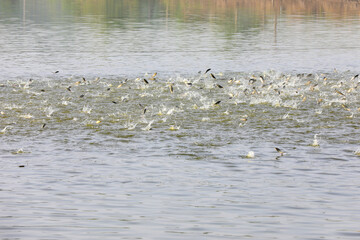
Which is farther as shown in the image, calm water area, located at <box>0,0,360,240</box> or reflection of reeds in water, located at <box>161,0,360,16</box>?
reflection of reeds in water, located at <box>161,0,360,16</box>

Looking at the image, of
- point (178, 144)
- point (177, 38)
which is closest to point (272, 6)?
point (177, 38)

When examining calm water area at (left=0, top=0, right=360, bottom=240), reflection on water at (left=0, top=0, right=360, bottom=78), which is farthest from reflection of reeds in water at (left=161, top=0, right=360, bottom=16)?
calm water area at (left=0, top=0, right=360, bottom=240)

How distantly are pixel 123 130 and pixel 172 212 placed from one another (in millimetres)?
7019

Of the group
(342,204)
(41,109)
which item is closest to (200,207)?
(342,204)

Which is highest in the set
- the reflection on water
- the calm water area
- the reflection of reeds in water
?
the reflection of reeds in water

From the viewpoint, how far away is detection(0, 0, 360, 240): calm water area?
11234 millimetres

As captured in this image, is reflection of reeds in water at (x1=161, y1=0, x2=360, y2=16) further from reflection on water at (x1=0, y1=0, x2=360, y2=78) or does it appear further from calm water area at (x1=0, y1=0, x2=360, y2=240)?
calm water area at (x1=0, y1=0, x2=360, y2=240)

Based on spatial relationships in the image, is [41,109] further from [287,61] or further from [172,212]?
[287,61]

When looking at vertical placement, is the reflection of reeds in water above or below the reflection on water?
above

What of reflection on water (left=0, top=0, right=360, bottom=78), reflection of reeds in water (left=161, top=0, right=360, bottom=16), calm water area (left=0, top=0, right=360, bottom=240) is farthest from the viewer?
reflection of reeds in water (left=161, top=0, right=360, bottom=16)

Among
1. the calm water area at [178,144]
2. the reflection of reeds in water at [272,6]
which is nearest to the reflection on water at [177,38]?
the reflection of reeds in water at [272,6]

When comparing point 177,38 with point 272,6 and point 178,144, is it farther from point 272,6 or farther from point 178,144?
point 272,6

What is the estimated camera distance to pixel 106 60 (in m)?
34.8

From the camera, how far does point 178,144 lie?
55.3ft
